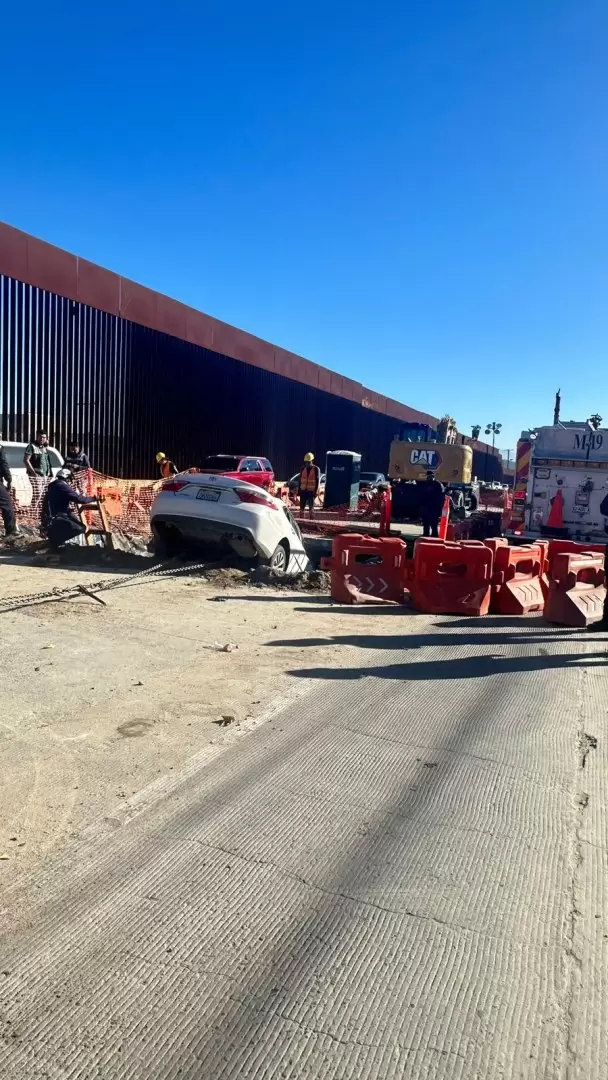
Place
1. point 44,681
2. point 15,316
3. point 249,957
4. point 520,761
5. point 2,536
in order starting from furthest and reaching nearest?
1. point 15,316
2. point 2,536
3. point 44,681
4. point 520,761
5. point 249,957

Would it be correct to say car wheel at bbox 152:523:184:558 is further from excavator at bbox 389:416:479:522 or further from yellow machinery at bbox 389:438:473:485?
yellow machinery at bbox 389:438:473:485

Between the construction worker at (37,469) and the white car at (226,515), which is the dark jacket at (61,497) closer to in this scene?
the white car at (226,515)

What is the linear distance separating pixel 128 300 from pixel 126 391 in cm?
291

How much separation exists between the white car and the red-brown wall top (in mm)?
12492

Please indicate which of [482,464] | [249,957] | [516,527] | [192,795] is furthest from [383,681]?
[482,464]

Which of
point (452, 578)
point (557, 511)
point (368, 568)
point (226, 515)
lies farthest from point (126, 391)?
point (452, 578)

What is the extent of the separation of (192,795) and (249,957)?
1277mm

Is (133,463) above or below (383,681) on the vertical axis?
above

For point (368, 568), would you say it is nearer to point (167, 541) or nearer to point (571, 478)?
point (167, 541)

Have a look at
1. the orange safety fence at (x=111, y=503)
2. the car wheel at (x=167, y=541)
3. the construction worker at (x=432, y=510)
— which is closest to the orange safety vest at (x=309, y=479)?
the construction worker at (x=432, y=510)

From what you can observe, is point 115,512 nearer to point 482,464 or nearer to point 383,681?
point 383,681

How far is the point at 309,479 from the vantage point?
21.3 meters

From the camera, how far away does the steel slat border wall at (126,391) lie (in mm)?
20266

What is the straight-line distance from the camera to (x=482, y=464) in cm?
7594
